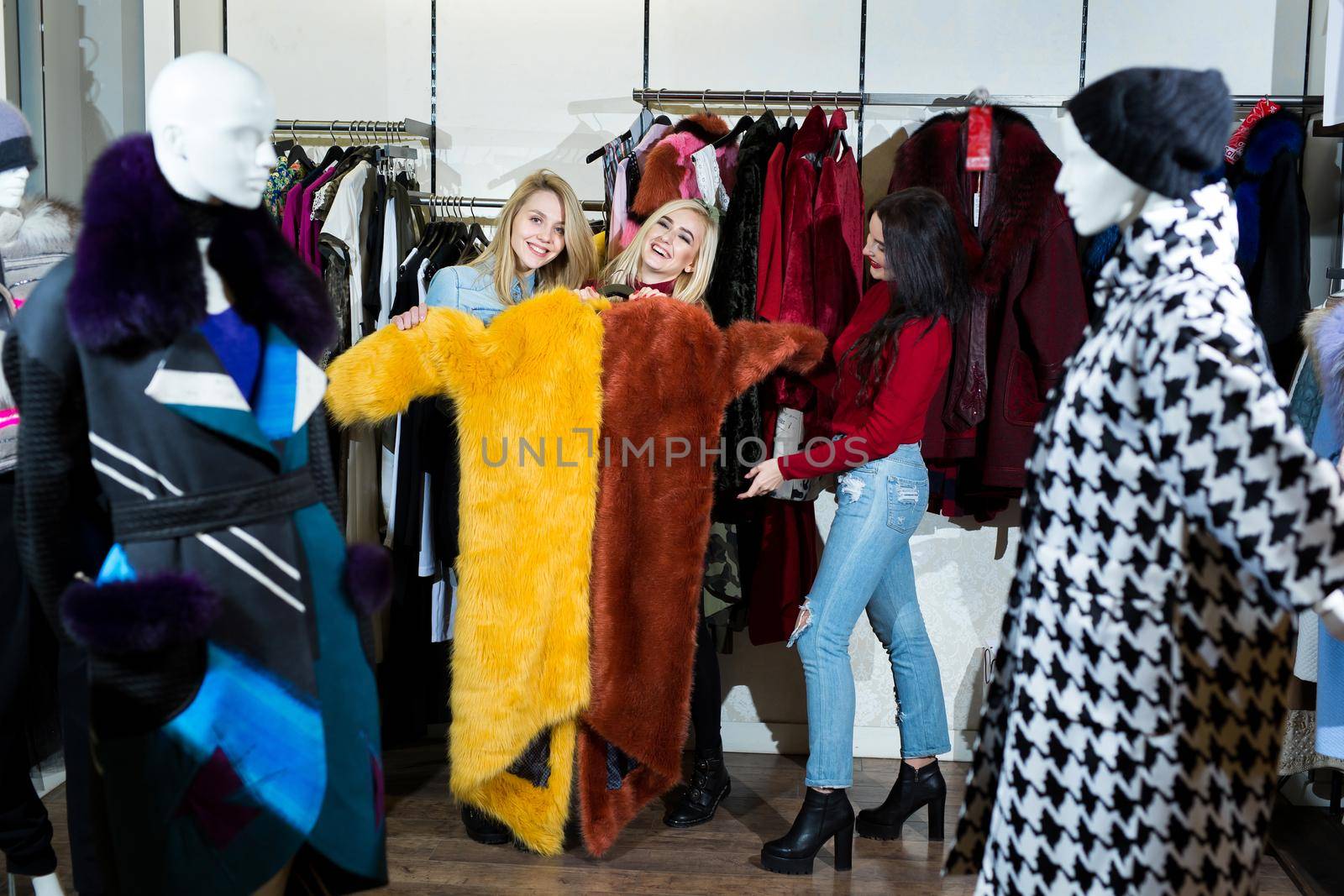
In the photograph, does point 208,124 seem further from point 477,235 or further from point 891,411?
point 477,235

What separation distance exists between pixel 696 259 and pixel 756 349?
1.52ft

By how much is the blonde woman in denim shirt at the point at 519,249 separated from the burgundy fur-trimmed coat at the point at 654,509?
1.66 feet

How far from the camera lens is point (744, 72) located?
11.7 feet

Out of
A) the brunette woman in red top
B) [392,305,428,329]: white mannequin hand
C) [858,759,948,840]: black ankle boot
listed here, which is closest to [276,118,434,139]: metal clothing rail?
[392,305,428,329]: white mannequin hand

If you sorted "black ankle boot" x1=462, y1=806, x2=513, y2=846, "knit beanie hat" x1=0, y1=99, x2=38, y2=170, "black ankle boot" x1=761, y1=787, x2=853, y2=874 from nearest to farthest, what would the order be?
"knit beanie hat" x1=0, y1=99, x2=38, y2=170 → "black ankle boot" x1=761, y1=787, x2=853, y2=874 → "black ankle boot" x1=462, y1=806, x2=513, y2=846

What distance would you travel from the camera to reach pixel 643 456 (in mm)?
2682

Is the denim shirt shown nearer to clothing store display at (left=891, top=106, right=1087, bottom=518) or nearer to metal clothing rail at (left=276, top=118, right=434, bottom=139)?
metal clothing rail at (left=276, top=118, right=434, bottom=139)

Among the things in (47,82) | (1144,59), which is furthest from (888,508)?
(47,82)

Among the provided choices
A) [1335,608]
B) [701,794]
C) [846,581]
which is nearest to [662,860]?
[701,794]

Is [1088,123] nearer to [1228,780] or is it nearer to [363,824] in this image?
[1228,780]

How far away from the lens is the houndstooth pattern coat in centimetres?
130

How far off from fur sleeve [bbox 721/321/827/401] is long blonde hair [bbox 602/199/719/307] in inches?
12.3

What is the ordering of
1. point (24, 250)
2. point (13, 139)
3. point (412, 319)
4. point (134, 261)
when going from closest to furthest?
point (134, 261), point (13, 139), point (24, 250), point (412, 319)

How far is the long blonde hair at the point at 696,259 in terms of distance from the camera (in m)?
2.99
